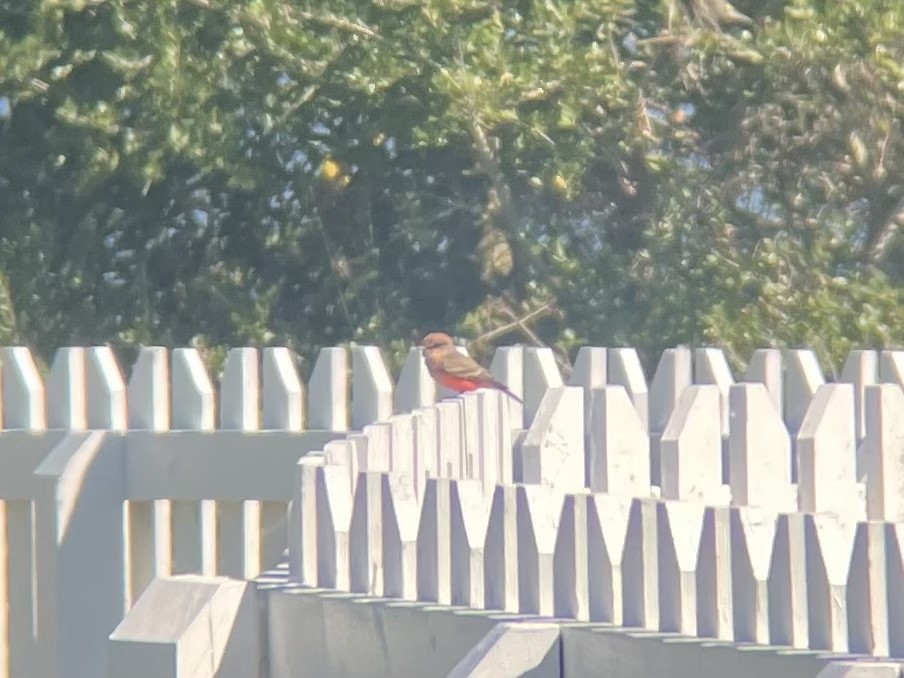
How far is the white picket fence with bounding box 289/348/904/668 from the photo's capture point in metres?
2.74

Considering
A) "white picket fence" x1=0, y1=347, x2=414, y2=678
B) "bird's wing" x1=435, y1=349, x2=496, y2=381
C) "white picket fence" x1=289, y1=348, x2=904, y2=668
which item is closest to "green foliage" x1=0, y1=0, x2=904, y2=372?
"bird's wing" x1=435, y1=349, x2=496, y2=381

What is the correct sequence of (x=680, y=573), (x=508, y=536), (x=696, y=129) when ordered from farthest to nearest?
(x=696, y=129) → (x=508, y=536) → (x=680, y=573)

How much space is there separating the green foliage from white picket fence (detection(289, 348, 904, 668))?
15.4 ft

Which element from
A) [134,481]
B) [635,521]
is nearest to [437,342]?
[134,481]

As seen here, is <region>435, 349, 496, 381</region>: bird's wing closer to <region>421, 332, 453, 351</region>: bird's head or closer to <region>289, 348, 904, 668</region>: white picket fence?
<region>421, 332, 453, 351</region>: bird's head

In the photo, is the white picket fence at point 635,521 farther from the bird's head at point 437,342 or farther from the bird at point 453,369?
the bird's head at point 437,342

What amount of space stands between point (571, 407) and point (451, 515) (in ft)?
5.02

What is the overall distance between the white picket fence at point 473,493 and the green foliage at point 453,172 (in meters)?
3.67

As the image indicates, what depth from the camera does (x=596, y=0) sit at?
10.2m

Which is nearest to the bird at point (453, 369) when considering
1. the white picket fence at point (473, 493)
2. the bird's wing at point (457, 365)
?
the bird's wing at point (457, 365)

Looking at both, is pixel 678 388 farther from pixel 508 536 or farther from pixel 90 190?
pixel 90 190

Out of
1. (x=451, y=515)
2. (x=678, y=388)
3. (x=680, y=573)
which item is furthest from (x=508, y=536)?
(x=678, y=388)

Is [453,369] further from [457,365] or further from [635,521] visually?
[635,521]

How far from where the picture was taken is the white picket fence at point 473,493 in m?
2.86
